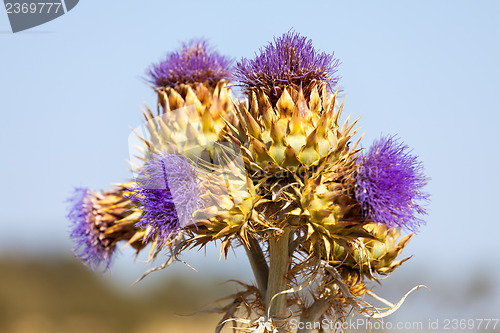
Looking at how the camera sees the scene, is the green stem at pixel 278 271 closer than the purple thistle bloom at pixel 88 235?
Yes

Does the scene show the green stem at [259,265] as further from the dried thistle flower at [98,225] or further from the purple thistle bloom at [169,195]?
the dried thistle flower at [98,225]

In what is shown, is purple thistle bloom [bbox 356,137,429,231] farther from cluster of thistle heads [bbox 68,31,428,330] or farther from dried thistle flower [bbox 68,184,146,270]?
dried thistle flower [bbox 68,184,146,270]

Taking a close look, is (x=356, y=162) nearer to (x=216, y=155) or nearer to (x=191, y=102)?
(x=216, y=155)

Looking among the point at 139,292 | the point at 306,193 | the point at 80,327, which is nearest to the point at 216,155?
the point at 306,193

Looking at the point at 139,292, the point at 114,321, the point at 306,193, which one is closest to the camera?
the point at 306,193

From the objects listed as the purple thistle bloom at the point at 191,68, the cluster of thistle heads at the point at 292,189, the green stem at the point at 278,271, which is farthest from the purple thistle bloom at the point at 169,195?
the purple thistle bloom at the point at 191,68

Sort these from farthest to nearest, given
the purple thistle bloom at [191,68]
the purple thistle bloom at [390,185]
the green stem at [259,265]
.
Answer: the purple thistle bloom at [191,68], the green stem at [259,265], the purple thistle bloom at [390,185]
